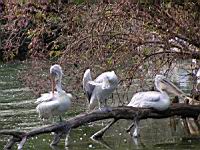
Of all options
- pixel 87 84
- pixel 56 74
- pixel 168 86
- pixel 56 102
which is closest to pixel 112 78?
pixel 87 84

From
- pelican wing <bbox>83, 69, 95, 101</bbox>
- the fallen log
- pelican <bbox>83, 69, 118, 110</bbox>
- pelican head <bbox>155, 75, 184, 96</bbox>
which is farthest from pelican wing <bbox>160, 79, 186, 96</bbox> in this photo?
pelican wing <bbox>83, 69, 95, 101</bbox>

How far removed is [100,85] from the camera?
51.9 feet

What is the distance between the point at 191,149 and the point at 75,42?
5.16 meters

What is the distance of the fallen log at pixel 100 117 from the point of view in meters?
14.3

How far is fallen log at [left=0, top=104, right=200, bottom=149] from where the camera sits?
14.3 m

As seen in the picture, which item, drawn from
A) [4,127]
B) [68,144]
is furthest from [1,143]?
[4,127]

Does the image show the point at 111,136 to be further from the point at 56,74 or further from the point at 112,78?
the point at 56,74

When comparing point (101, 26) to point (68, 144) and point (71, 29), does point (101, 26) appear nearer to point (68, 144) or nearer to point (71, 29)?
point (71, 29)

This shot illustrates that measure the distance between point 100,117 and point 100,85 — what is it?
904 mm

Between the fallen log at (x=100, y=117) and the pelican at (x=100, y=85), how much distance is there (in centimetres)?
48

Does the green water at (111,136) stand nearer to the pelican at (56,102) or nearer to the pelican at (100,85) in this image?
the pelican at (56,102)

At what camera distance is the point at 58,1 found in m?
17.4

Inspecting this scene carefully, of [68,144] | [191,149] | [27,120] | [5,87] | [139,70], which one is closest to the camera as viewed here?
[191,149]

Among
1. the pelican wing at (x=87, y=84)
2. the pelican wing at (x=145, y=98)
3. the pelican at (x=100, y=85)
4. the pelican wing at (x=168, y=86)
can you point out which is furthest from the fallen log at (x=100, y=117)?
the pelican wing at (x=87, y=84)
